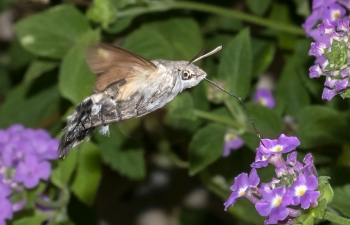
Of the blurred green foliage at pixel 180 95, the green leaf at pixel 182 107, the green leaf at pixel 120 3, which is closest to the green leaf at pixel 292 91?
the blurred green foliage at pixel 180 95

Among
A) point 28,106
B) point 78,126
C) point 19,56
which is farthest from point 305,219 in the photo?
point 19,56

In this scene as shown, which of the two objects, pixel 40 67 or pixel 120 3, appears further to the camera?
pixel 40 67

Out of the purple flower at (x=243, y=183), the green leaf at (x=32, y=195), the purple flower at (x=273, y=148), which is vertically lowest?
the green leaf at (x=32, y=195)

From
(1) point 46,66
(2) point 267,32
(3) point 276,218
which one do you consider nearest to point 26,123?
(1) point 46,66

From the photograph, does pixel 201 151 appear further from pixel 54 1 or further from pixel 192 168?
pixel 54 1

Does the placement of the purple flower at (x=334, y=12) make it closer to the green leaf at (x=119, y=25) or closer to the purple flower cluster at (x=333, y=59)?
the purple flower cluster at (x=333, y=59)

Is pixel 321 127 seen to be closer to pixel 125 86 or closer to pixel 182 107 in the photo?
pixel 182 107
